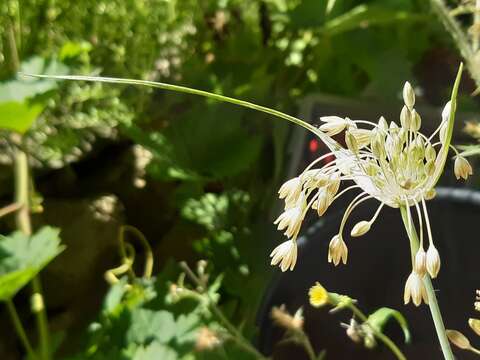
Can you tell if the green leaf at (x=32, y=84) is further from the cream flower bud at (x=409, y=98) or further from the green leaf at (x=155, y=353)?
the cream flower bud at (x=409, y=98)

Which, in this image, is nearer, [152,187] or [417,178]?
[417,178]

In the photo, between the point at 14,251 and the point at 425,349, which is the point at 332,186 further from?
the point at 14,251

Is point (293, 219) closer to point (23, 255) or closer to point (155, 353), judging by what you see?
point (155, 353)

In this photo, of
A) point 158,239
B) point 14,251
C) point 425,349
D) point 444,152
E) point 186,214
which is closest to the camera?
point 444,152

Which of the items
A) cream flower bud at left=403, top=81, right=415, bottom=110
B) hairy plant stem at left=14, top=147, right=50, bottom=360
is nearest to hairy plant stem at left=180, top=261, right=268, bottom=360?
hairy plant stem at left=14, top=147, right=50, bottom=360

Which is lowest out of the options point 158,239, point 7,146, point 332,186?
point 158,239

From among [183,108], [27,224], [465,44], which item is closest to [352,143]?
[465,44]

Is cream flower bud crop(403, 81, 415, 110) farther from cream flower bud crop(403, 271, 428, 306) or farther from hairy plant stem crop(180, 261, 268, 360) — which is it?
hairy plant stem crop(180, 261, 268, 360)

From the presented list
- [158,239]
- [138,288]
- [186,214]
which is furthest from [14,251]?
[158,239]
